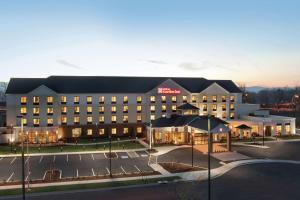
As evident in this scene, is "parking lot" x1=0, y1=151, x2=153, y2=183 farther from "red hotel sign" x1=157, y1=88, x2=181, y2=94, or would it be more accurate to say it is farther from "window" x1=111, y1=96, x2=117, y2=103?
"red hotel sign" x1=157, y1=88, x2=181, y2=94

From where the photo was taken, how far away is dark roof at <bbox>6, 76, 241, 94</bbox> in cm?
6856

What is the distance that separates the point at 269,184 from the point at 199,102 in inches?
1728

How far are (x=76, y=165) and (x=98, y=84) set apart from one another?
33718mm

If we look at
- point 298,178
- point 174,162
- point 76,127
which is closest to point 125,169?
point 174,162

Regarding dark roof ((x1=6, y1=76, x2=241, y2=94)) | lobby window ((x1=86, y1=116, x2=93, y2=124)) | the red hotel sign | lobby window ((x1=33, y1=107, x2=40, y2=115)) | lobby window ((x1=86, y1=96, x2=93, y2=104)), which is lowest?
lobby window ((x1=86, y1=116, x2=93, y2=124))

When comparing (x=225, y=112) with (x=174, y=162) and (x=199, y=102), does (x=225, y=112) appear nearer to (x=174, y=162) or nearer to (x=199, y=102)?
(x=199, y=102)

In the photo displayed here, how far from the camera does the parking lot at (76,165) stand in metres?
38.4

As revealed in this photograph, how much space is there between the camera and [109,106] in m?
71.9

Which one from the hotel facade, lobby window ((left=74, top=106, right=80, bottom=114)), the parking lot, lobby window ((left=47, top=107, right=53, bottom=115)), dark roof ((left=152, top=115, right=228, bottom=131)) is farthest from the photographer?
lobby window ((left=74, top=106, right=80, bottom=114))

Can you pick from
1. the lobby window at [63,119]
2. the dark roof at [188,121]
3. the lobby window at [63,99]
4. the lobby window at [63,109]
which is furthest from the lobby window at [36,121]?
the dark roof at [188,121]

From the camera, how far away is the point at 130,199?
2886 centimetres

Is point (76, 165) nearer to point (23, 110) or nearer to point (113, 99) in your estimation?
point (23, 110)

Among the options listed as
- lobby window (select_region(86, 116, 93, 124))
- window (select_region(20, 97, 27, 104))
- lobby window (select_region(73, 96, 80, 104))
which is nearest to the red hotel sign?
lobby window (select_region(86, 116, 93, 124))

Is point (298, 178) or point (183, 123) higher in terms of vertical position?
point (183, 123)
